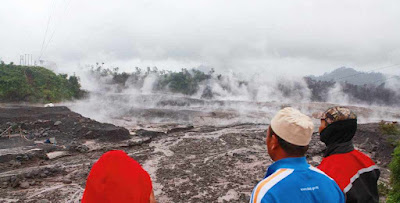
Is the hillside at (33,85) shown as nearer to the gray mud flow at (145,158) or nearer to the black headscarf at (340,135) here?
the gray mud flow at (145,158)

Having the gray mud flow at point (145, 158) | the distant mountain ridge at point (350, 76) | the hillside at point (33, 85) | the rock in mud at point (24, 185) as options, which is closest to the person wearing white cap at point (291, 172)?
the gray mud flow at point (145, 158)

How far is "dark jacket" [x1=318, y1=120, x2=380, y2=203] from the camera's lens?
205 centimetres

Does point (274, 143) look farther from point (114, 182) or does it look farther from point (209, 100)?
point (209, 100)

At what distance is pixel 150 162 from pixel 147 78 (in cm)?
4480

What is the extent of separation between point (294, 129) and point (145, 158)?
32.6ft

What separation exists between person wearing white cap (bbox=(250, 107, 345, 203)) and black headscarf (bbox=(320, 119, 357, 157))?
686 millimetres

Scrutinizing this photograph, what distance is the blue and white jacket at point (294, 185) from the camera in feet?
4.45

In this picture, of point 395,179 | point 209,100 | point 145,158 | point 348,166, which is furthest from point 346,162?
point 209,100

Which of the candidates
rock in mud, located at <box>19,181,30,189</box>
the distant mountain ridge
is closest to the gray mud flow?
rock in mud, located at <box>19,181,30,189</box>

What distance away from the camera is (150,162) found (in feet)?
33.8

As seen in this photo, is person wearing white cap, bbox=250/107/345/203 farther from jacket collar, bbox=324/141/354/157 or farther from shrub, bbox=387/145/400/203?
shrub, bbox=387/145/400/203

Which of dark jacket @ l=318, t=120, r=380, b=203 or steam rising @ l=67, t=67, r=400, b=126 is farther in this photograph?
steam rising @ l=67, t=67, r=400, b=126

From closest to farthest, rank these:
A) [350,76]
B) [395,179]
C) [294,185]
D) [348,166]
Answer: [294,185]
[348,166]
[395,179]
[350,76]

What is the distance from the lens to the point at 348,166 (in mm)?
2113
